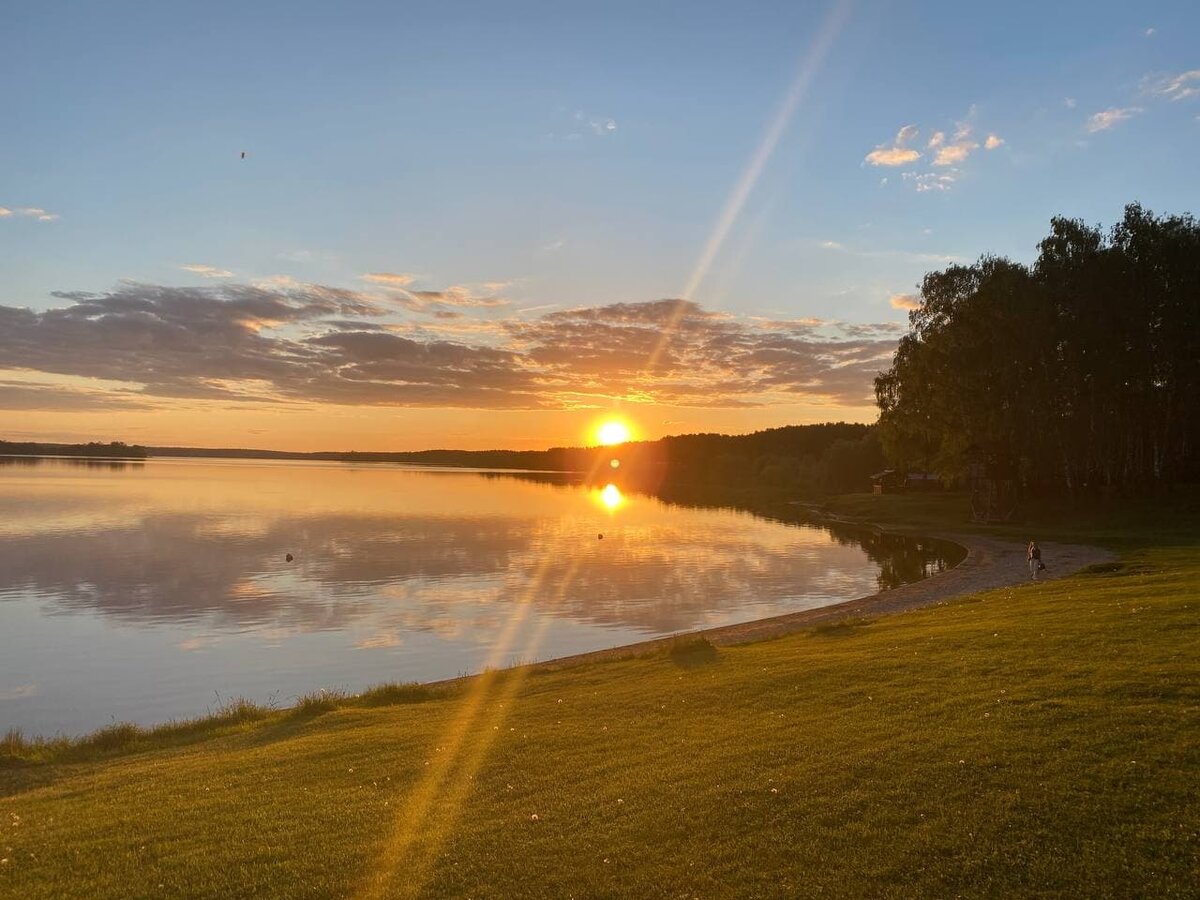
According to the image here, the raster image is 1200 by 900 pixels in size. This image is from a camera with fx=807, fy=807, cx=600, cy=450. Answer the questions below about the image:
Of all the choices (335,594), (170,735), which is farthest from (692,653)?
(335,594)

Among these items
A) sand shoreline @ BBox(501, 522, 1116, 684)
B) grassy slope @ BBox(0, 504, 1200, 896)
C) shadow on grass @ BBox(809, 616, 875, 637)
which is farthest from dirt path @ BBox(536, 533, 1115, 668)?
grassy slope @ BBox(0, 504, 1200, 896)

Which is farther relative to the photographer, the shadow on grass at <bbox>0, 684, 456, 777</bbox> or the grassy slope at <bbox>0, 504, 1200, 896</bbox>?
the shadow on grass at <bbox>0, 684, 456, 777</bbox>

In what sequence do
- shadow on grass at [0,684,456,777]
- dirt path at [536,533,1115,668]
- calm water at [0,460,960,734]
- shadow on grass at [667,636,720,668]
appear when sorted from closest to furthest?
shadow on grass at [0,684,456,777] → shadow on grass at [667,636,720,668] → calm water at [0,460,960,734] → dirt path at [536,533,1115,668]

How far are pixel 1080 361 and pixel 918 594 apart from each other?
3851 cm

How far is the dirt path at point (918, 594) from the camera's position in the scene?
3064 centimetres

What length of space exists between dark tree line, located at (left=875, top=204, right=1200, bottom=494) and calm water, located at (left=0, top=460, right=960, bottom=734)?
530 inches

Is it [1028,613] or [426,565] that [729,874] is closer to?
[1028,613]

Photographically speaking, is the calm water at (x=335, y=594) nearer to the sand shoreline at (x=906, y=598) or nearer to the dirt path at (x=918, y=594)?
the sand shoreline at (x=906, y=598)

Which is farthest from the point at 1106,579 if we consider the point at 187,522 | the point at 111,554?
the point at 187,522

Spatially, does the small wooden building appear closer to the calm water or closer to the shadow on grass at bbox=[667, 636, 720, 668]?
the calm water

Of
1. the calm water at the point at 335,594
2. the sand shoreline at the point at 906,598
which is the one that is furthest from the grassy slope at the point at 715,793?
the calm water at the point at 335,594

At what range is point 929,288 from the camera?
73.3 m

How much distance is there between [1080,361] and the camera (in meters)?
66.2

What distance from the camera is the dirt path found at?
30641mm
